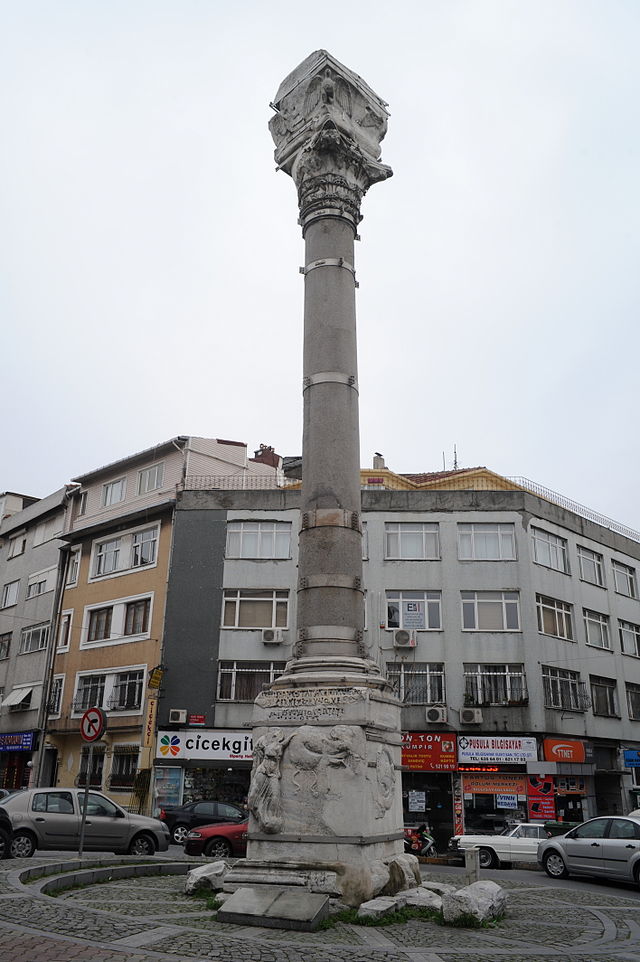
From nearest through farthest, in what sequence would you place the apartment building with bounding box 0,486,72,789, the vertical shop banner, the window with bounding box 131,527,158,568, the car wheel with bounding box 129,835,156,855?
1. the car wheel with bounding box 129,835,156,855
2. the vertical shop banner
3. the window with bounding box 131,527,158,568
4. the apartment building with bounding box 0,486,72,789

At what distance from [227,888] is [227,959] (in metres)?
3.64

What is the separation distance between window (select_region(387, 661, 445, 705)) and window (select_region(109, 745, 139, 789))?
1017cm

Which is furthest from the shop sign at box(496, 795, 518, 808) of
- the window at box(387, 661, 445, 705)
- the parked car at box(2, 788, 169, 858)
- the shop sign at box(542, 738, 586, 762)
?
the parked car at box(2, 788, 169, 858)

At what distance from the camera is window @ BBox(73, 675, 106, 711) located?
3381 centimetres

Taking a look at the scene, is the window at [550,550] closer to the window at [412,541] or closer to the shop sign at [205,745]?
the window at [412,541]

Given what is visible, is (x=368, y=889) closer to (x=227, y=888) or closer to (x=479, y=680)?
(x=227, y=888)

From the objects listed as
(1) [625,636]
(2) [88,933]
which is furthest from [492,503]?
(2) [88,933]

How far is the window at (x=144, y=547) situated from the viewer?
3462 cm

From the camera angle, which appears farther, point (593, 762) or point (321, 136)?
point (593, 762)

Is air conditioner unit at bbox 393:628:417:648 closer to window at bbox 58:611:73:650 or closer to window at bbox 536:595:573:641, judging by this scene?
window at bbox 536:595:573:641

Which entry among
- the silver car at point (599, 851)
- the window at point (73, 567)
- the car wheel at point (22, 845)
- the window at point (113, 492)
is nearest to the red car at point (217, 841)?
the car wheel at point (22, 845)

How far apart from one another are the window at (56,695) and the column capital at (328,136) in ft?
87.2

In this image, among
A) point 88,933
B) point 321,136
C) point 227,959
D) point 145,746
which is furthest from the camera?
point 145,746

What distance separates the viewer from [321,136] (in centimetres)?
1509
